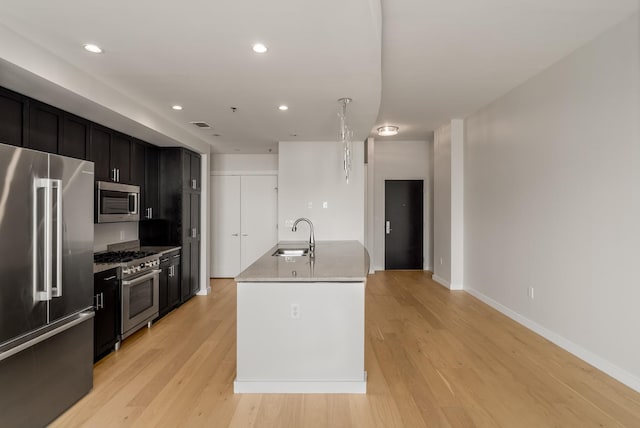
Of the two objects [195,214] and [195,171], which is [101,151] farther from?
[195,214]

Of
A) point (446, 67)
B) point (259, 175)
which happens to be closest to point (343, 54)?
point (446, 67)

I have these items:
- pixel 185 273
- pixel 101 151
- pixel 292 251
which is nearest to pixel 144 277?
pixel 185 273

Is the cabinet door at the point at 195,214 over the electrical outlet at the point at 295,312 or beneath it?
over

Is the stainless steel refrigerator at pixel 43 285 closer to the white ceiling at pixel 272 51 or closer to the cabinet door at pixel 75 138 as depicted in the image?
the white ceiling at pixel 272 51

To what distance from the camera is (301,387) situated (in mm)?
2549

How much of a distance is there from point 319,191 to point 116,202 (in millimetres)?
2921

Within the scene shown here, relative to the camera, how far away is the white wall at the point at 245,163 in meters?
6.90

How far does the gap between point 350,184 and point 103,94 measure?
3.62 meters

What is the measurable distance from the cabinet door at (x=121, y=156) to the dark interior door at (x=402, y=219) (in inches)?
201

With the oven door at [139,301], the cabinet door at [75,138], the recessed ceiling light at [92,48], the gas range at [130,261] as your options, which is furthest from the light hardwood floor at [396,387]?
the recessed ceiling light at [92,48]

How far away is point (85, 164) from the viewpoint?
2.49 meters

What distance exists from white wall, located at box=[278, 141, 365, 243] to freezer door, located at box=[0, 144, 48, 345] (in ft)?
12.4

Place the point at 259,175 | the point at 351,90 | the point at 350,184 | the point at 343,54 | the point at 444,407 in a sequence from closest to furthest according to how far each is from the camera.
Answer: the point at 444,407
the point at 343,54
the point at 351,90
the point at 350,184
the point at 259,175

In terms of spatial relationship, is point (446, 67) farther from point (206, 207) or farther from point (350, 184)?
point (206, 207)
